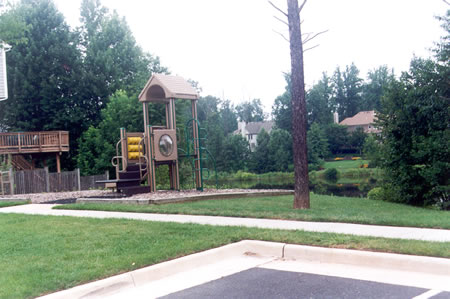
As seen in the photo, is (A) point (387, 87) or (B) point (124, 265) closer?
(B) point (124, 265)

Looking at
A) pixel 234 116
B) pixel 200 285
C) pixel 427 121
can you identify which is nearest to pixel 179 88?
pixel 427 121

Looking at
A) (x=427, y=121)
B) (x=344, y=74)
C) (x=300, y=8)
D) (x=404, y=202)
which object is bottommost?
(x=404, y=202)

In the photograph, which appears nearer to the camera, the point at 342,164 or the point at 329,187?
the point at 329,187

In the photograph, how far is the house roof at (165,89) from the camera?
55.9 feet

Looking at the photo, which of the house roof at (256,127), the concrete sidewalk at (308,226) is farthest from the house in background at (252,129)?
the concrete sidewalk at (308,226)

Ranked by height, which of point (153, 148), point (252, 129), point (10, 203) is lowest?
point (10, 203)

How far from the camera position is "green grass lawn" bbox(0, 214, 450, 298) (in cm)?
600

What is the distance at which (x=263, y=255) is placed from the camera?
7.38 m

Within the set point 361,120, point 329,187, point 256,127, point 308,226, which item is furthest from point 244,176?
point 308,226

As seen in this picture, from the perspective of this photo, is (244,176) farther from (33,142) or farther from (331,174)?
(33,142)

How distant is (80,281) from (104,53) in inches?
1472

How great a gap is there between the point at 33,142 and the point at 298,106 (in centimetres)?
2306

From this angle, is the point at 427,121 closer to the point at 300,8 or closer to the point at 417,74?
the point at 417,74

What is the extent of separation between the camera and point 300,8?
474 inches
